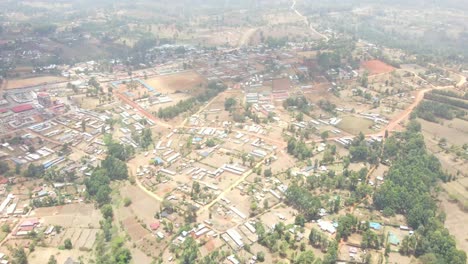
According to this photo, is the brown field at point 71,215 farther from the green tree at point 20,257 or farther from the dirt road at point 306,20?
the dirt road at point 306,20

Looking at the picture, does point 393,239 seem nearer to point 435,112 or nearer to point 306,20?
point 435,112

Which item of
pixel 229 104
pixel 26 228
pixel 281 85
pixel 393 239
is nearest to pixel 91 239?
pixel 26 228

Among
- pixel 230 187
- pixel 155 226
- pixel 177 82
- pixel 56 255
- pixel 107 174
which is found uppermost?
pixel 177 82

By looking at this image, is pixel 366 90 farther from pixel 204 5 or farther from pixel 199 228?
pixel 204 5

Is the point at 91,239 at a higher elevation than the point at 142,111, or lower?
lower

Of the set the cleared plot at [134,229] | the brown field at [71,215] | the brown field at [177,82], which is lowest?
the cleared plot at [134,229]

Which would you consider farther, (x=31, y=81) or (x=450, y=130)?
(x=31, y=81)

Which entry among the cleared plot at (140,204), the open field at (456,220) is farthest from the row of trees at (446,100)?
the cleared plot at (140,204)
